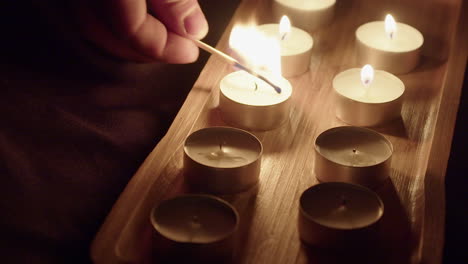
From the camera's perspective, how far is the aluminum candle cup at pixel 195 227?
812 mm

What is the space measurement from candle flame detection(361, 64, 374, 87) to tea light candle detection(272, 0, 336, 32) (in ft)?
0.87

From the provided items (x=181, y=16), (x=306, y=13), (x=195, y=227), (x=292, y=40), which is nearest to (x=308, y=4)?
(x=306, y=13)

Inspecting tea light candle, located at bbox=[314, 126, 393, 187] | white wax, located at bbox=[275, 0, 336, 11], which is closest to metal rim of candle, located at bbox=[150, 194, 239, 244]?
tea light candle, located at bbox=[314, 126, 393, 187]

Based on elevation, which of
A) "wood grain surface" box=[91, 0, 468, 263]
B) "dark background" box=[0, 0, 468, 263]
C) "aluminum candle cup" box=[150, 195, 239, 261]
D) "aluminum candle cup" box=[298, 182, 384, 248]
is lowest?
"wood grain surface" box=[91, 0, 468, 263]

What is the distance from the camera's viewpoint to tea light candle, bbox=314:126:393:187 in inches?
38.3

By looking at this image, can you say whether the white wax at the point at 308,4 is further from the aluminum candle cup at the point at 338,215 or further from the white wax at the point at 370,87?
the aluminum candle cup at the point at 338,215

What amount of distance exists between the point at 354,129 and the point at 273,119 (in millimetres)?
134

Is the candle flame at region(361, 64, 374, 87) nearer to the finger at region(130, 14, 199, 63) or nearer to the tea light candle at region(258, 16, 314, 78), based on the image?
the tea light candle at region(258, 16, 314, 78)

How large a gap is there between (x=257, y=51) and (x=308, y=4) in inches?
12.8

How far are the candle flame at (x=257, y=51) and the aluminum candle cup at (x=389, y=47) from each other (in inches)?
6.8

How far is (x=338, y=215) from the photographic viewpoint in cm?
89

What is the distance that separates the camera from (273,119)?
3.66 ft

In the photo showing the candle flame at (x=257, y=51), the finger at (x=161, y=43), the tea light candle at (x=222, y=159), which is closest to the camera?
the tea light candle at (x=222, y=159)

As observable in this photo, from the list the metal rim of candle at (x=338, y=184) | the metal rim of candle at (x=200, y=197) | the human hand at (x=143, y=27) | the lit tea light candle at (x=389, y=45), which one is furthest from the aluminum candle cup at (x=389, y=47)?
the metal rim of candle at (x=200, y=197)
